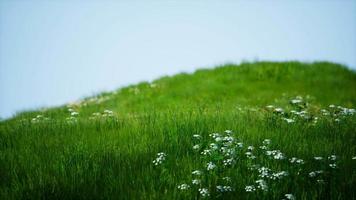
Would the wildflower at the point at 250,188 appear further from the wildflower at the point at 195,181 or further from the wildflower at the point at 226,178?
the wildflower at the point at 195,181

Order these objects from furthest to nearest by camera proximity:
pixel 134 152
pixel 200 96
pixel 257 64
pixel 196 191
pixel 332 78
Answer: pixel 257 64 → pixel 332 78 → pixel 200 96 → pixel 134 152 → pixel 196 191

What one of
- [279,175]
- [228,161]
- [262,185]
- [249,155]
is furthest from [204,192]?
[249,155]

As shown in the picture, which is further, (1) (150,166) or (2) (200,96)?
(2) (200,96)

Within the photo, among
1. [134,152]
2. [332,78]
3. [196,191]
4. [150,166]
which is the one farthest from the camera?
[332,78]

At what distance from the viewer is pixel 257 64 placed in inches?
829

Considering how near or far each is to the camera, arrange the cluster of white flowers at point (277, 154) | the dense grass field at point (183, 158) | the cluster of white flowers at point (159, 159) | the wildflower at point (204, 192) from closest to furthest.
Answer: the wildflower at point (204, 192) → the dense grass field at point (183, 158) → the cluster of white flowers at point (277, 154) → the cluster of white flowers at point (159, 159)

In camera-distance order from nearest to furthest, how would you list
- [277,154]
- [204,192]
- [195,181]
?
[204,192] < [195,181] < [277,154]

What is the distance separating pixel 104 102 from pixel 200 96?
3660 mm

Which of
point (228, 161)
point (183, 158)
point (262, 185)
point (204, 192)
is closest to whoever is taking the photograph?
point (262, 185)

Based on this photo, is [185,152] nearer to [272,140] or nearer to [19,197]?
[272,140]

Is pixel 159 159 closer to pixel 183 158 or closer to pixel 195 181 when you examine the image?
pixel 183 158

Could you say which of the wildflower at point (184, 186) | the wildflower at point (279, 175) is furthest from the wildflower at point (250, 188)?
the wildflower at point (184, 186)

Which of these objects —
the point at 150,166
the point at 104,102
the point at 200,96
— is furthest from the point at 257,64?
the point at 150,166

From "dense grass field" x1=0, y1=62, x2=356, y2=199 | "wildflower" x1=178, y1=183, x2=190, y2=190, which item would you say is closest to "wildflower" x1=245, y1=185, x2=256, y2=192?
"dense grass field" x1=0, y1=62, x2=356, y2=199
